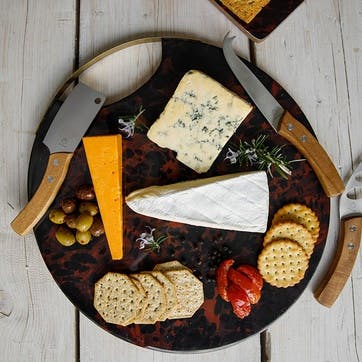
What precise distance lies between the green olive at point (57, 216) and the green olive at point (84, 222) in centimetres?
5

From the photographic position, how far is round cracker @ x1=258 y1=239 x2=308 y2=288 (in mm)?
1567

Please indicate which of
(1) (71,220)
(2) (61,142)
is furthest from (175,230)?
(2) (61,142)

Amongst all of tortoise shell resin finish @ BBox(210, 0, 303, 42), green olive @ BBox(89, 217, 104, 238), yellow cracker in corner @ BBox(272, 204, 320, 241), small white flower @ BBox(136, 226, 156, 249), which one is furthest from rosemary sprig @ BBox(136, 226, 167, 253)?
tortoise shell resin finish @ BBox(210, 0, 303, 42)

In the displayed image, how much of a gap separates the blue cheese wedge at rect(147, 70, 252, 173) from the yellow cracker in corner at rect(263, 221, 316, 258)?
0.84ft

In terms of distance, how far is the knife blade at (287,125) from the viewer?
1607mm

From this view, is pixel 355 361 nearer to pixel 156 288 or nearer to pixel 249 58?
pixel 156 288

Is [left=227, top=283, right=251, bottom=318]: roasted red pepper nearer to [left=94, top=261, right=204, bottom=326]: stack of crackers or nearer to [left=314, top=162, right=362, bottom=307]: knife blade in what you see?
[left=94, top=261, right=204, bottom=326]: stack of crackers

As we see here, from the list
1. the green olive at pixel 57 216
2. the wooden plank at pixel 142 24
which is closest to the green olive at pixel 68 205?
the green olive at pixel 57 216

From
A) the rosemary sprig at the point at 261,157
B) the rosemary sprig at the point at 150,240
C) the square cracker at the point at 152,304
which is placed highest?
the rosemary sprig at the point at 261,157

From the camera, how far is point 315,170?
5.34 feet

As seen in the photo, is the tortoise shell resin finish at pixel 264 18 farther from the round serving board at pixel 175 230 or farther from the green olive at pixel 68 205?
the green olive at pixel 68 205

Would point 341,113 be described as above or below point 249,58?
below

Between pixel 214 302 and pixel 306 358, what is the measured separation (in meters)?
0.33

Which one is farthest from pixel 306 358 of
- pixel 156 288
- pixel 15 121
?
pixel 15 121
